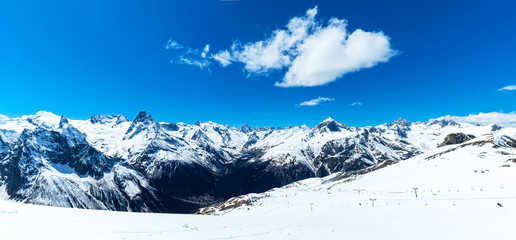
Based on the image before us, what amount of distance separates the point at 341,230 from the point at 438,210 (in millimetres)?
15044

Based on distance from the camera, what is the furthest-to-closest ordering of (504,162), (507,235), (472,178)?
1. (504,162)
2. (472,178)
3. (507,235)

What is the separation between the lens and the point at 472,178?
63000 millimetres

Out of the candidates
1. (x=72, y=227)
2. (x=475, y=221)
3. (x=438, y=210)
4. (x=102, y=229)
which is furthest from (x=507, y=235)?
(x=72, y=227)

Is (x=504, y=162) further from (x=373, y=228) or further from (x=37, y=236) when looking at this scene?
(x=37, y=236)

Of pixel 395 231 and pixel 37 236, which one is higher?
pixel 37 236

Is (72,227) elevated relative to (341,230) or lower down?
elevated

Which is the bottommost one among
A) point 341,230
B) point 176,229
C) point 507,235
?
point 507,235

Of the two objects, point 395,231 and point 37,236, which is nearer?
point 37,236

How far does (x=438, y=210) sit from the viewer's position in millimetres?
26203

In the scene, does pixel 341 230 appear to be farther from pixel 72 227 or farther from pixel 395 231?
pixel 72 227

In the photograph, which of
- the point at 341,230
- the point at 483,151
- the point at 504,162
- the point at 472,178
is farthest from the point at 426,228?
the point at 483,151

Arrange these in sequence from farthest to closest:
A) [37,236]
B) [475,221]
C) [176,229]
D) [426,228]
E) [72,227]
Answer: [475,221] → [426,228] → [176,229] → [72,227] → [37,236]

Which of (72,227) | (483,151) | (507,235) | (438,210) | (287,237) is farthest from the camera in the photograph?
(483,151)

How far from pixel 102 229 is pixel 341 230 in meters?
14.5
